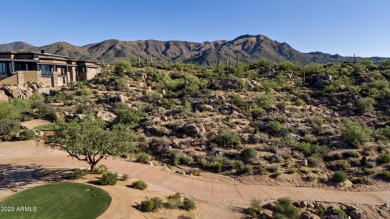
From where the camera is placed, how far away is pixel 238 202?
14.4 m

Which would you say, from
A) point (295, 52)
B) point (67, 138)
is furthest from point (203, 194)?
point (295, 52)

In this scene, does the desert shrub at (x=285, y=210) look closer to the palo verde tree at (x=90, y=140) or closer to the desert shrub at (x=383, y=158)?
the palo verde tree at (x=90, y=140)

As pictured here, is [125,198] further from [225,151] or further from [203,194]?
[225,151]

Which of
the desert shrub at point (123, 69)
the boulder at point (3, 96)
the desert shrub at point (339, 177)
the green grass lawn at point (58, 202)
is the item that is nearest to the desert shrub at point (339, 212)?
the desert shrub at point (339, 177)

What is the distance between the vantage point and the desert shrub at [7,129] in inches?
901

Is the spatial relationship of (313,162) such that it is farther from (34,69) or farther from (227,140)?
(34,69)

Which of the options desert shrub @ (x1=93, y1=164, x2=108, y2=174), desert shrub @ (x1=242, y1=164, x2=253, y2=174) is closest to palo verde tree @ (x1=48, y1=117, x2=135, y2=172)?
desert shrub @ (x1=93, y1=164, x2=108, y2=174)

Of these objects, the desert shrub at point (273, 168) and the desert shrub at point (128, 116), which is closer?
the desert shrub at point (273, 168)

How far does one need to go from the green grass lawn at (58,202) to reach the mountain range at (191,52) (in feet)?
435

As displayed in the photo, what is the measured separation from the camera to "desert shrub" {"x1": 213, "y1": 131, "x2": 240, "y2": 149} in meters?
22.3

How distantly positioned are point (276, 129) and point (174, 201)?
1533 centimetres

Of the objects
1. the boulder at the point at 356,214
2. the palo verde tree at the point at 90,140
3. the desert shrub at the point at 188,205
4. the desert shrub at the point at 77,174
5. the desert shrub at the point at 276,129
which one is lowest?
the boulder at the point at 356,214

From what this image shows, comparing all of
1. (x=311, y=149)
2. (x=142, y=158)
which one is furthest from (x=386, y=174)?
(x=142, y=158)

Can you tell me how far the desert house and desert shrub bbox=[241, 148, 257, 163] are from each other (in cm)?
3705
